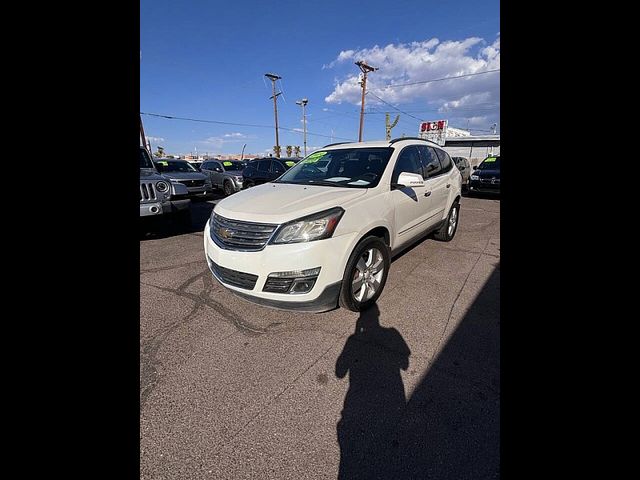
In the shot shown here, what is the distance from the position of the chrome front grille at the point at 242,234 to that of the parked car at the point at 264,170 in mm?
9116

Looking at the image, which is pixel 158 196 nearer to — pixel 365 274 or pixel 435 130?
pixel 365 274

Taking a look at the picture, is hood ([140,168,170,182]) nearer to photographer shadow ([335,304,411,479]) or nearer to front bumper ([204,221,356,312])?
front bumper ([204,221,356,312])

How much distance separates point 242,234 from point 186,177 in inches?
362

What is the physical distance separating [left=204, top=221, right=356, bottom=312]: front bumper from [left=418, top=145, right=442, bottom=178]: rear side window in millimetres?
2322

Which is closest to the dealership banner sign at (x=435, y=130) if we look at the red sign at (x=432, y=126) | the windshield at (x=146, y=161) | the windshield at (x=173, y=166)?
the red sign at (x=432, y=126)

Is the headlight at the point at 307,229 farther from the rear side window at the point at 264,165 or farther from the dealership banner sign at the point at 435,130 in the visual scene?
the dealership banner sign at the point at 435,130

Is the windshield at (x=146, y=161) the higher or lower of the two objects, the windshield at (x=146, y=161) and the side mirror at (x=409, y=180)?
the higher

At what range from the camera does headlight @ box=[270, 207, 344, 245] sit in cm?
268

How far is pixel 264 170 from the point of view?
40.5ft

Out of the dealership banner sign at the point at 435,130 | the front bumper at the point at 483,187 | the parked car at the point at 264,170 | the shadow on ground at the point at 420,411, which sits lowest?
the shadow on ground at the point at 420,411

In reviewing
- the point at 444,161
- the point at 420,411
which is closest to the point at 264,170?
the point at 444,161

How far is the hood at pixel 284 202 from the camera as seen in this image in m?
2.79
